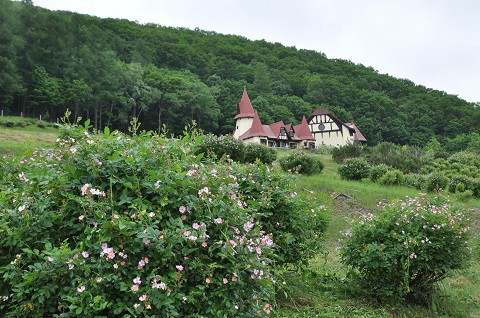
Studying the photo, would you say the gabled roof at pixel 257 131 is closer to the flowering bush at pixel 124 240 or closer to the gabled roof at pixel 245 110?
the gabled roof at pixel 245 110

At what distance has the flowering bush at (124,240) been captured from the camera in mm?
2303

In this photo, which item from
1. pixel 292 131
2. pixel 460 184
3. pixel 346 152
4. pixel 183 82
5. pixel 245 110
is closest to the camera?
pixel 460 184

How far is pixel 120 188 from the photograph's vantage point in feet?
8.93

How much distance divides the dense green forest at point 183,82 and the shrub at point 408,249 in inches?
1444

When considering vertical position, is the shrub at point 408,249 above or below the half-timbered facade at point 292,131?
below

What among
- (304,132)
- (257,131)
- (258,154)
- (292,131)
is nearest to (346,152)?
(258,154)

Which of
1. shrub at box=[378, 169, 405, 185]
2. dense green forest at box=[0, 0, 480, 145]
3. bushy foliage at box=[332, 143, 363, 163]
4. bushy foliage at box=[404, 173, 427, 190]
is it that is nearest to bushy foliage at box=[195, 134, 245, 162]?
shrub at box=[378, 169, 405, 185]

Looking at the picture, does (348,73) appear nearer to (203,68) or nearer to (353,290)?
(203,68)

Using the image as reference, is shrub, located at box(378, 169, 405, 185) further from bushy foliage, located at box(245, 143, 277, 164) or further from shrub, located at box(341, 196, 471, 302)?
shrub, located at box(341, 196, 471, 302)

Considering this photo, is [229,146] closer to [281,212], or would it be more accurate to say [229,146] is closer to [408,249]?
[281,212]

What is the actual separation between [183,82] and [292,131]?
17536 millimetres

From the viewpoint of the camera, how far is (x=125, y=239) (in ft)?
7.88

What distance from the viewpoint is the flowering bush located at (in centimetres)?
230

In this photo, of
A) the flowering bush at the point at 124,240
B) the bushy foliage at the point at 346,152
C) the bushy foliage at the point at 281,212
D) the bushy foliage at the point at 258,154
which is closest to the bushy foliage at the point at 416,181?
the bushy foliage at the point at 258,154
